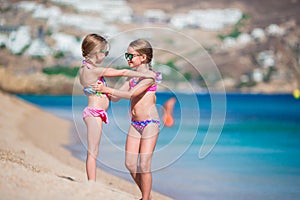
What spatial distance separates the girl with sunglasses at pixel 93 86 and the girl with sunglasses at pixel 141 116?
144 mm

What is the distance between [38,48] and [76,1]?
15.1 m

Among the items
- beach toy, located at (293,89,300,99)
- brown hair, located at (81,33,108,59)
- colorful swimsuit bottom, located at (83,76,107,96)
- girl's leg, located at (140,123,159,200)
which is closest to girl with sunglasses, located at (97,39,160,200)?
girl's leg, located at (140,123,159,200)

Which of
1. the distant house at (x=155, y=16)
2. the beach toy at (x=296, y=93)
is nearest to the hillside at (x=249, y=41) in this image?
the distant house at (x=155, y=16)

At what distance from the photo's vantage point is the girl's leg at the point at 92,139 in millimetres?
5562

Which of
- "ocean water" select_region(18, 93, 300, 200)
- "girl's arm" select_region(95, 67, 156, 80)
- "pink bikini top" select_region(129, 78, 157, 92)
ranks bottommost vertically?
Answer: "ocean water" select_region(18, 93, 300, 200)

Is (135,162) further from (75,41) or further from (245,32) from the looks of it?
(245,32)

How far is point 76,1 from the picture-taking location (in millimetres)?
86750

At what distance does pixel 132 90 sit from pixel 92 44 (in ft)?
1.83

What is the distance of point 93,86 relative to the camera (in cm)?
544

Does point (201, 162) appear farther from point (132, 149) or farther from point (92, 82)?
point (92, 82)

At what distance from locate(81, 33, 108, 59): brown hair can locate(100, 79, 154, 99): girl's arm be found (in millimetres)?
391

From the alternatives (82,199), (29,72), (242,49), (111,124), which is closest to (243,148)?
(111,124)

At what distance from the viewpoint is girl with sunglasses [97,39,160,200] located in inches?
213

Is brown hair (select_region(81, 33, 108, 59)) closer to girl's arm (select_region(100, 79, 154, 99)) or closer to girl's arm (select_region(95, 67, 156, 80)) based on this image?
girl's arm (select_region(95, 67, 156, 80))
